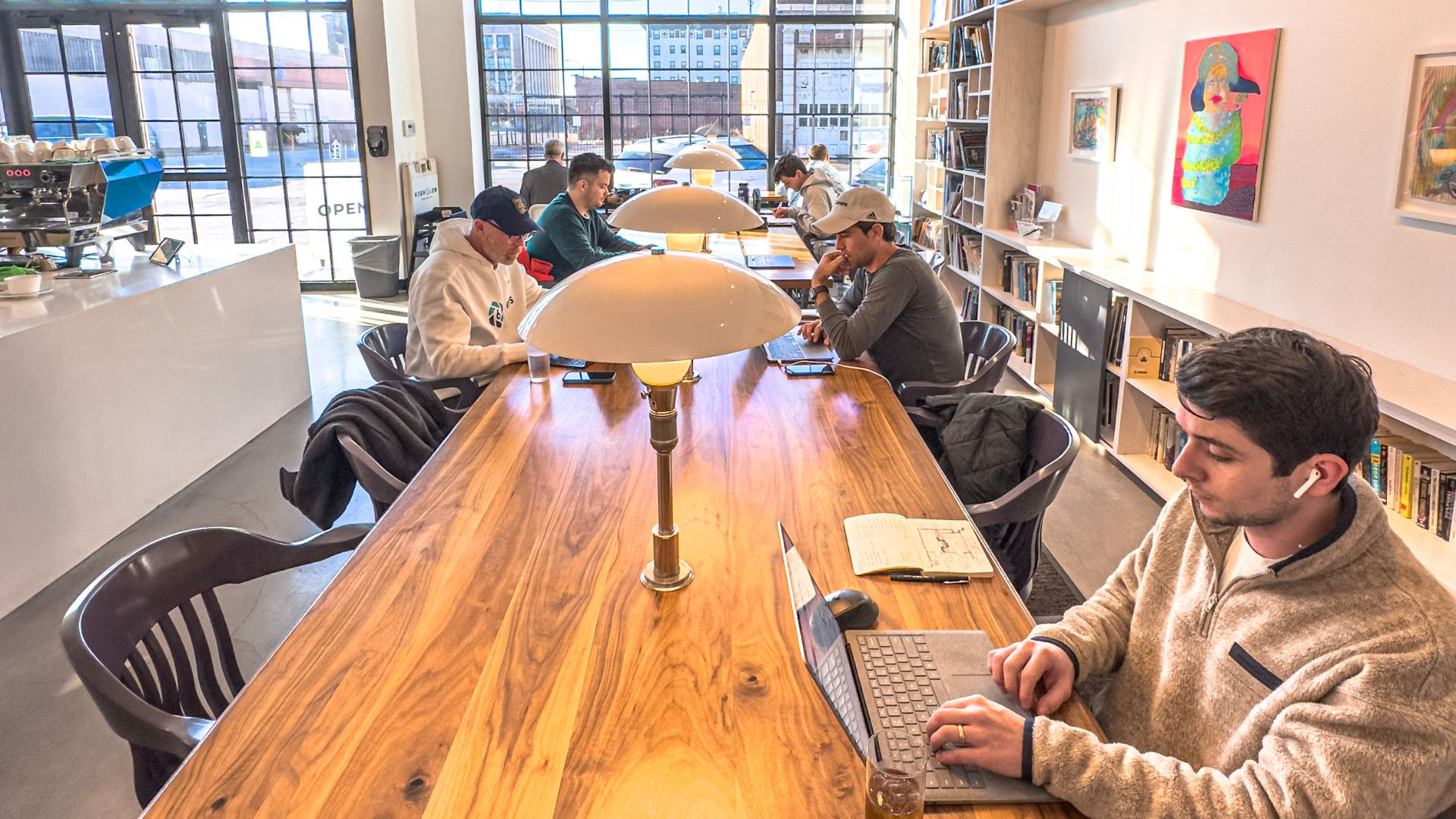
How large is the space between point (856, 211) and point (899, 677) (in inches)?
96.9

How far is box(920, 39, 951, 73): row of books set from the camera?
8.45 meters

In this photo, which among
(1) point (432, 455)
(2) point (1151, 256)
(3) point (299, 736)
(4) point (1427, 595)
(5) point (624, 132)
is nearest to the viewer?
(4) point (1427, 595)

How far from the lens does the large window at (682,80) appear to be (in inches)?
371

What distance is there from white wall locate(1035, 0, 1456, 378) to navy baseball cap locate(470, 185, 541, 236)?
2940 mm

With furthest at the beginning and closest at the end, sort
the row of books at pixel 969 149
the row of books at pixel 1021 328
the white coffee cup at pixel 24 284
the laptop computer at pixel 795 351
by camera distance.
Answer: the row of books at pixel 969 149 < the row of books at pixel 1021 328 < the white coffee cup at pixel 24 284 < the laptop computer at pixel 795 351

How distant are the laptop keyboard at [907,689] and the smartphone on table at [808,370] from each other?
1.79 metres

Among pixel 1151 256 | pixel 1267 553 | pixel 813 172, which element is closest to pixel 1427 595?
pixel 1267 553

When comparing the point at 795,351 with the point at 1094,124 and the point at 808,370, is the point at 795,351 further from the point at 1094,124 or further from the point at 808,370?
the point at 1094,124

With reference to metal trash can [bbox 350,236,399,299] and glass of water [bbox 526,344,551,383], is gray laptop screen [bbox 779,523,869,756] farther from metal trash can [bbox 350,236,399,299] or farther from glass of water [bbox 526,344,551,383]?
metal trash can [bbox 350,236,399,299]

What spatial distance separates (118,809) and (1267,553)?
8.41 feet

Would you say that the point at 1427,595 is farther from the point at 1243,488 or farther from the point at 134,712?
the point at 134,712

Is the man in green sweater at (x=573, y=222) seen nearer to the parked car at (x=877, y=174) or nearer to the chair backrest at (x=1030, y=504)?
the chair backrest at (x=1030, y=504)

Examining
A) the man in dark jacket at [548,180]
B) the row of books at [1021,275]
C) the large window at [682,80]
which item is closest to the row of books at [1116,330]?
the row of books at [1021,275]

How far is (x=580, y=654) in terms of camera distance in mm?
1588
